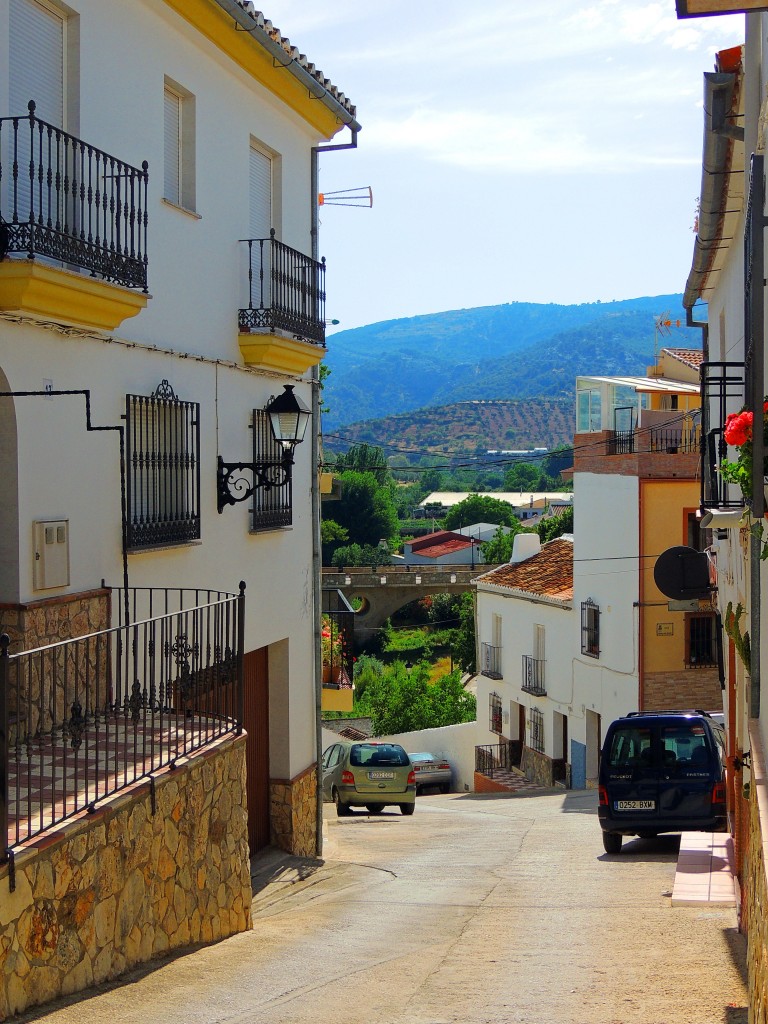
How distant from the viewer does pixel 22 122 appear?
8148 mm

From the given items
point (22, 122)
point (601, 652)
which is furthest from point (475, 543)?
point (22, 122)

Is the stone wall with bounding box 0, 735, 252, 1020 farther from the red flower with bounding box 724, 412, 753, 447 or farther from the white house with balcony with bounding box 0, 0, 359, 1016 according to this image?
the red flower with bounding box 724, 412, 753, 447

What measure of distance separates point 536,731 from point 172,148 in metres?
21.8

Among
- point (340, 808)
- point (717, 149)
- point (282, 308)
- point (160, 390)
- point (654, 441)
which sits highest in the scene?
point (717, 149)

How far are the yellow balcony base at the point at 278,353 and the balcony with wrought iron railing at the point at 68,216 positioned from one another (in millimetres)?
2452

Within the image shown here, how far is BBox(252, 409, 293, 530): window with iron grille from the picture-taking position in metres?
12.6

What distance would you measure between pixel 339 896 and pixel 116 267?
5979mm

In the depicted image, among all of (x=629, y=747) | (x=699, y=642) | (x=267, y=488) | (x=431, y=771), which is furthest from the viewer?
(x=431, y=771)

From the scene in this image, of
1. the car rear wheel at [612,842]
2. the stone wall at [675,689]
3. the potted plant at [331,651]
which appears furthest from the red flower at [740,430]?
the stone wall at [675,689]

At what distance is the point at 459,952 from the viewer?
25.8 feet

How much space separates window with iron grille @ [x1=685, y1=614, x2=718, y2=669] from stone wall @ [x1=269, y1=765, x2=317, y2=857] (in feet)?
45.3

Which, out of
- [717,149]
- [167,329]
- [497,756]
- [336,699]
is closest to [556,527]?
[497,756]

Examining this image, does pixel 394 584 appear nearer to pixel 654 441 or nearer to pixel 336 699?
pixel 654 441

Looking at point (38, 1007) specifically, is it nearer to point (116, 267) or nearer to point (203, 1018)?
point (203, 1018)
